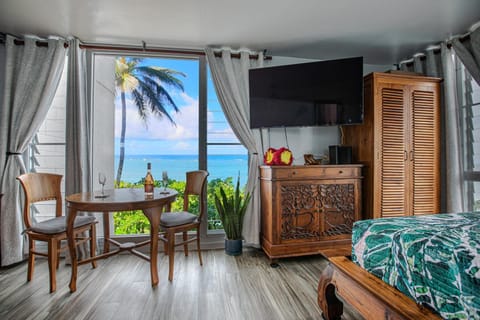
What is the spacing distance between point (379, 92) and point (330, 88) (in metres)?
0.53

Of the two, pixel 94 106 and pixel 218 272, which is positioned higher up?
pixel 94 106

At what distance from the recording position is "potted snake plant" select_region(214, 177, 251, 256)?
8.96 ft

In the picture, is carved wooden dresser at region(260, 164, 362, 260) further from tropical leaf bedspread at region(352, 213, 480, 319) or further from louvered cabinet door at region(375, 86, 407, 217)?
tropical leaf bedspread at region(352, 213, 480, 319)

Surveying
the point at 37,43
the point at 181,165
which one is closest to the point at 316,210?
the point at 181,165

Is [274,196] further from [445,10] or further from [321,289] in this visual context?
[445,10]

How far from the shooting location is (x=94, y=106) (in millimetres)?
2926

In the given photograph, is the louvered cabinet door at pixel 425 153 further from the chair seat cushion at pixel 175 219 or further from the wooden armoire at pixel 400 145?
the chair seat cushion at pixel 175 219

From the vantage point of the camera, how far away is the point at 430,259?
102 cm

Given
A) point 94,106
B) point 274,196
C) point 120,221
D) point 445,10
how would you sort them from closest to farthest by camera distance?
point 445,10 < point 274,196 < point 94,106 < point 120,221

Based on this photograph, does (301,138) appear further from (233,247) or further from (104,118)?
(104,118)

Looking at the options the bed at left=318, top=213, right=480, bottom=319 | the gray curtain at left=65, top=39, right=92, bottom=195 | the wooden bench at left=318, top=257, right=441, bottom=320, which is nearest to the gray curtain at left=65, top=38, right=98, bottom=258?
the gray curtain at left=65, top=39, right=92, bottom=195

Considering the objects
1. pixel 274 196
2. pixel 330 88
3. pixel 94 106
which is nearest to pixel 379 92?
pixel 330 88

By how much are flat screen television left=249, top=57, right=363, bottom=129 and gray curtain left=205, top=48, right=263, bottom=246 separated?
4.8 inches

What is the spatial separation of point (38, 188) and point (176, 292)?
64.2 inches
